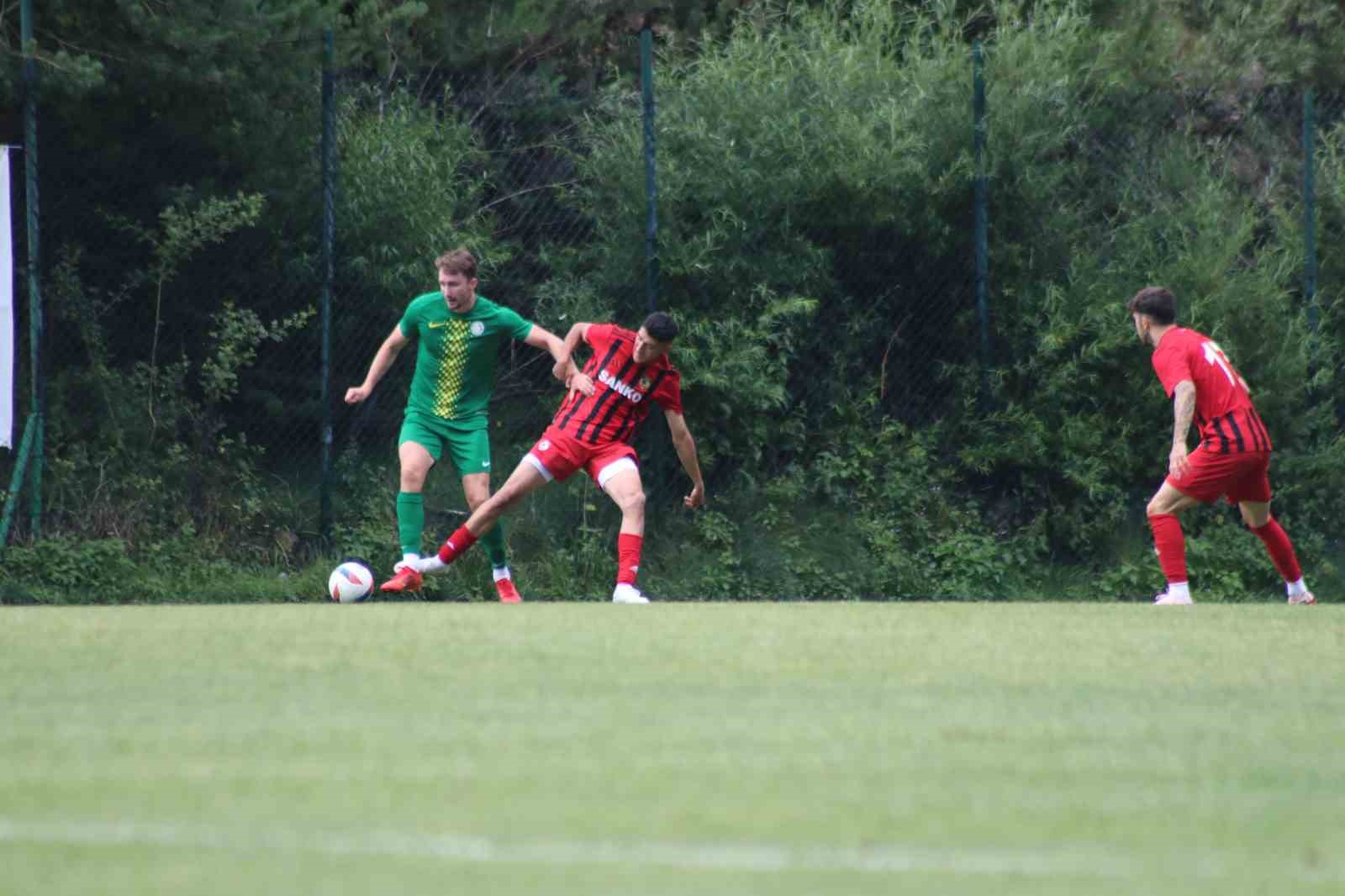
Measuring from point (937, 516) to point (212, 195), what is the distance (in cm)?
491

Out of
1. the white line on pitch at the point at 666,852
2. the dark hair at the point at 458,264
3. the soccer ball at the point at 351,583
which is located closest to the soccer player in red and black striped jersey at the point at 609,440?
Result: the soccer ball at the point at 351,583

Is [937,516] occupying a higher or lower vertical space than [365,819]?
lower

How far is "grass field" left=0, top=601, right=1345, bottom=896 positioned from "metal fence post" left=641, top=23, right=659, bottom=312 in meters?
4.71

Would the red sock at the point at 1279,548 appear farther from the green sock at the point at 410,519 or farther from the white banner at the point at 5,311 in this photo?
the white banner at the point at 5,311

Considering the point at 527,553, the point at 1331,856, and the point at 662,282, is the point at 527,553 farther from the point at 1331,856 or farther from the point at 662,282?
the point at 1331,856

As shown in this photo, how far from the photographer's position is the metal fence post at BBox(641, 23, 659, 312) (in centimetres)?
1238

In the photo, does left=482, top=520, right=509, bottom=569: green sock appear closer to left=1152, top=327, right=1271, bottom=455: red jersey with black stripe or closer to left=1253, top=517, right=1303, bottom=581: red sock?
left=1152, top=327, right=1271, bottom=455: red jersey with black stripe

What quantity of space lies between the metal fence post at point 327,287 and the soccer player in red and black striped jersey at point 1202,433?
4.72 m

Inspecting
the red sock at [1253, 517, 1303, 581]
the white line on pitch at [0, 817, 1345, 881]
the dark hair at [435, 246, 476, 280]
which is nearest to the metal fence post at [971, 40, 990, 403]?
the red sock at [1253, 517, 1303, 581]

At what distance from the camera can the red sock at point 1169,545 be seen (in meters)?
10.8

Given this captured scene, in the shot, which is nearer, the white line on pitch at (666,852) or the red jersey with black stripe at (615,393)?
the white line on pitch at (666,852)

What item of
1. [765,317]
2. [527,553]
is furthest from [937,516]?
[527,553]

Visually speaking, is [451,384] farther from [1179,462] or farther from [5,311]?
[1179,462]

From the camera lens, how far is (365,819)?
12.6 feet
